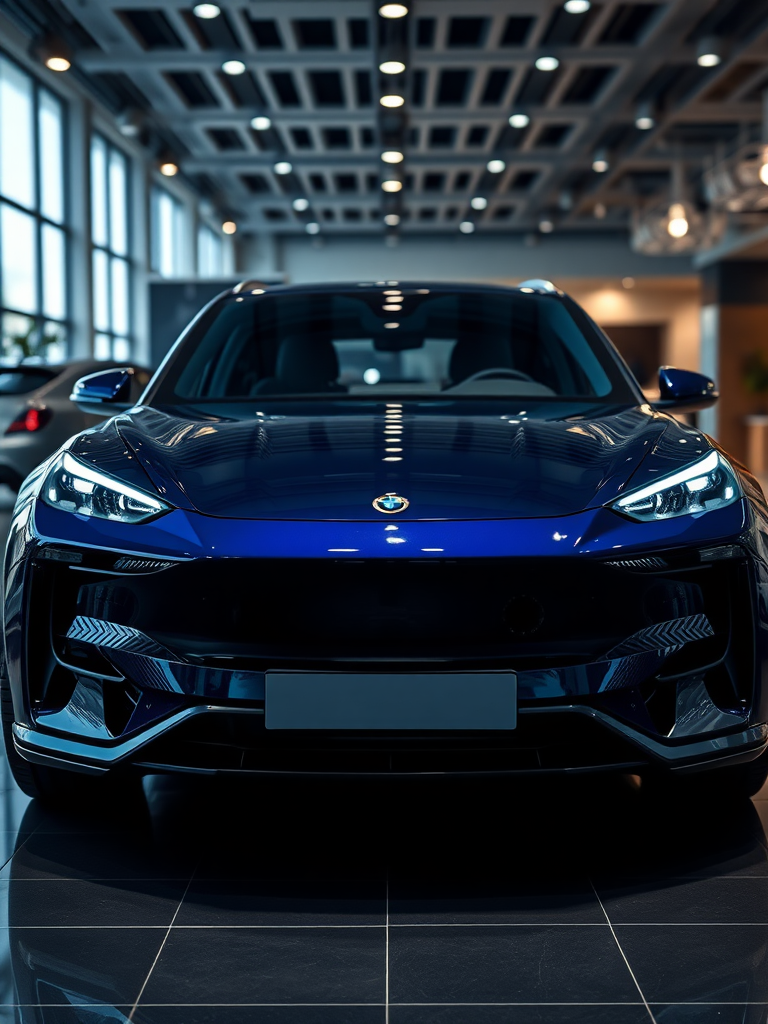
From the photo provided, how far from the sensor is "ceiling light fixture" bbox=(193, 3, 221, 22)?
1012 cm

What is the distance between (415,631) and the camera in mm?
1907

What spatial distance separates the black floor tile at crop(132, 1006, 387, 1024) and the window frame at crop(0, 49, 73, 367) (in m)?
10.3

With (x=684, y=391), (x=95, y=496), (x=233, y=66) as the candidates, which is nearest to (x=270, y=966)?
(x=95, y=496)

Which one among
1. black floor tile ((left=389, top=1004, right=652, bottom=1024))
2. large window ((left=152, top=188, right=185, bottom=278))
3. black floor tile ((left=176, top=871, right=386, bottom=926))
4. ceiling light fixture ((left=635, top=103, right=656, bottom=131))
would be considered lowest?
black floor tile ((left=176, top=871, right=386, bottom=926))

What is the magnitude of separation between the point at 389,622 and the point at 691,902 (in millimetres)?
718

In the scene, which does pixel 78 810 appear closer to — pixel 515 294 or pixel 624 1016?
pixel 624 1016

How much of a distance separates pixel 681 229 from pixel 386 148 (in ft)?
12.4

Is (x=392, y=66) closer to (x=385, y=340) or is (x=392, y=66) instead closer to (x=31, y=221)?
(x=31, y=221)

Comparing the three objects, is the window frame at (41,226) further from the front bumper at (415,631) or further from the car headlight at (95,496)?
the front bumper at (415,631)

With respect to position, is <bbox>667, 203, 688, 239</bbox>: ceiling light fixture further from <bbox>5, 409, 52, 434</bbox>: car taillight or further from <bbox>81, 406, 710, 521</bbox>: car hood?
<bbox>81, 406, 710, 521</bbox>: car hood

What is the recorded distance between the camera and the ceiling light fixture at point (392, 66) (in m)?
10.7

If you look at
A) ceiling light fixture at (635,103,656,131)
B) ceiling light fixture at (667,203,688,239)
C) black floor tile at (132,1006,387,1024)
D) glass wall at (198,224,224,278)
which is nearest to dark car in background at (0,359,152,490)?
black floor tile at (132,1006,387,1024)

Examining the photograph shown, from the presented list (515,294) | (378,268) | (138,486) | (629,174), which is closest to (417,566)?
(138,486)

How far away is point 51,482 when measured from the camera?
2.17 m
